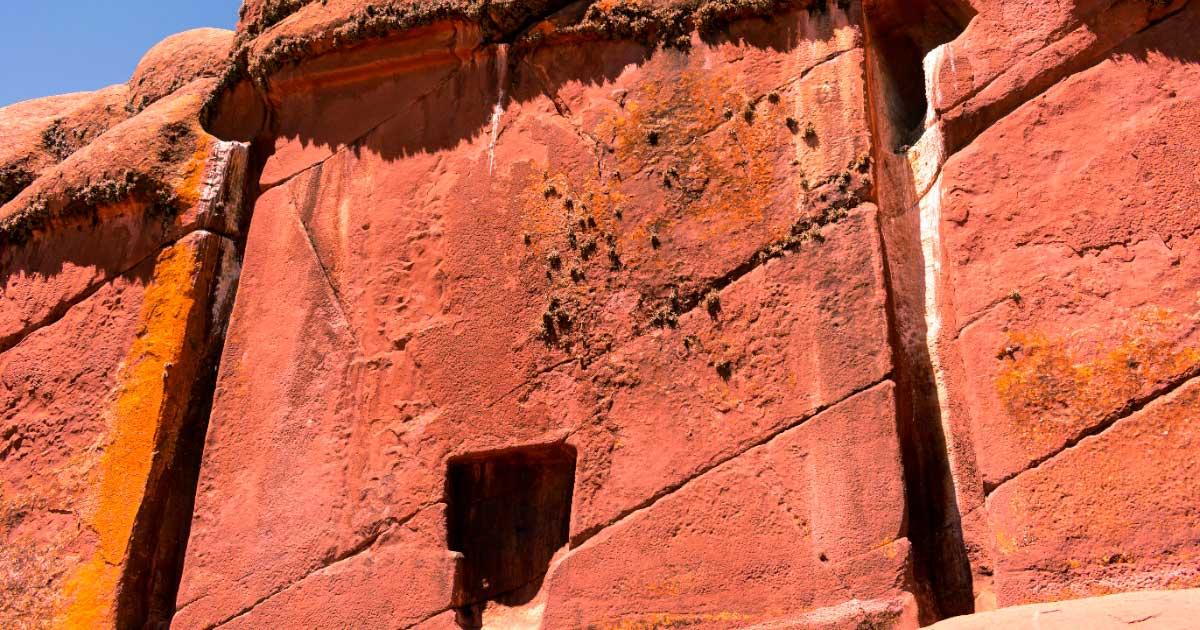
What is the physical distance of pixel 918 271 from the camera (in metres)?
5.86

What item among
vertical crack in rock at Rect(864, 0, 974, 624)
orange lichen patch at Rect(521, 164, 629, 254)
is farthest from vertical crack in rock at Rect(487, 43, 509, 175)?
vertical crack in rock at Rect(864, 0, 974, 624)

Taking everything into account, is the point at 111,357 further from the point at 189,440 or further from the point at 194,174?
the point at 194,174

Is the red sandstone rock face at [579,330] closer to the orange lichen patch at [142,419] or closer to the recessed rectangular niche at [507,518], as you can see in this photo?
the recessed rectangular niche at [507,518]

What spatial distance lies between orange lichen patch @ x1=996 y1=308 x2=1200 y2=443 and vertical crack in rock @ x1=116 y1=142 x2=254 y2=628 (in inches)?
169

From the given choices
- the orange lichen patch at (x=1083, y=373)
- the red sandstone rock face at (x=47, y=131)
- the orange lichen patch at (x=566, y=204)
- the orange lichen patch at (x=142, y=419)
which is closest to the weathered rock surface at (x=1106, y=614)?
the orange lichen patch at (x=1083, y=373)

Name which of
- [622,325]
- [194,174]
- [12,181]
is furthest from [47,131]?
[622,325]

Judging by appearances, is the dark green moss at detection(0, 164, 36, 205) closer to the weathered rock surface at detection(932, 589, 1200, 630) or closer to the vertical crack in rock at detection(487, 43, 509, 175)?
the vertical crack in rock at detection(487, 43, 509, 175)

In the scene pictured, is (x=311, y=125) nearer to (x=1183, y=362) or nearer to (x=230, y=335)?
(x=230, y=335)

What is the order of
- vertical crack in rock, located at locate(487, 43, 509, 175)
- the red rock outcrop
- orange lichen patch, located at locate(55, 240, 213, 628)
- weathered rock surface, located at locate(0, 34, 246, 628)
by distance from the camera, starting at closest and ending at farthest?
the red rock outcrop
orange lichen patch, located at locate(55, 240, 213, 628)
weathered rock surface, located at locate(0, 34, 246, 628)
vertical crack in rock, located at locate(487, 43, 509, 175)

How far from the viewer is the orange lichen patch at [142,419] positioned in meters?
6.25

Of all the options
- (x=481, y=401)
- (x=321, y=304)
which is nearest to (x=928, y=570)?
(x=481, y=401)

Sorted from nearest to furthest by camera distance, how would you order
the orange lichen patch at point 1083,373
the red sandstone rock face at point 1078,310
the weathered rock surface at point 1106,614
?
the weathered rock surface at point 1106,614
the red sandstone rock face at point 1078,310
the orange lichen patch at point 1083,373

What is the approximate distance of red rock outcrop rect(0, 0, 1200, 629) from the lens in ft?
16.8

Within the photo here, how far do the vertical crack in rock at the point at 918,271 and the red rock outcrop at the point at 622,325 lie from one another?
0.02 metres
